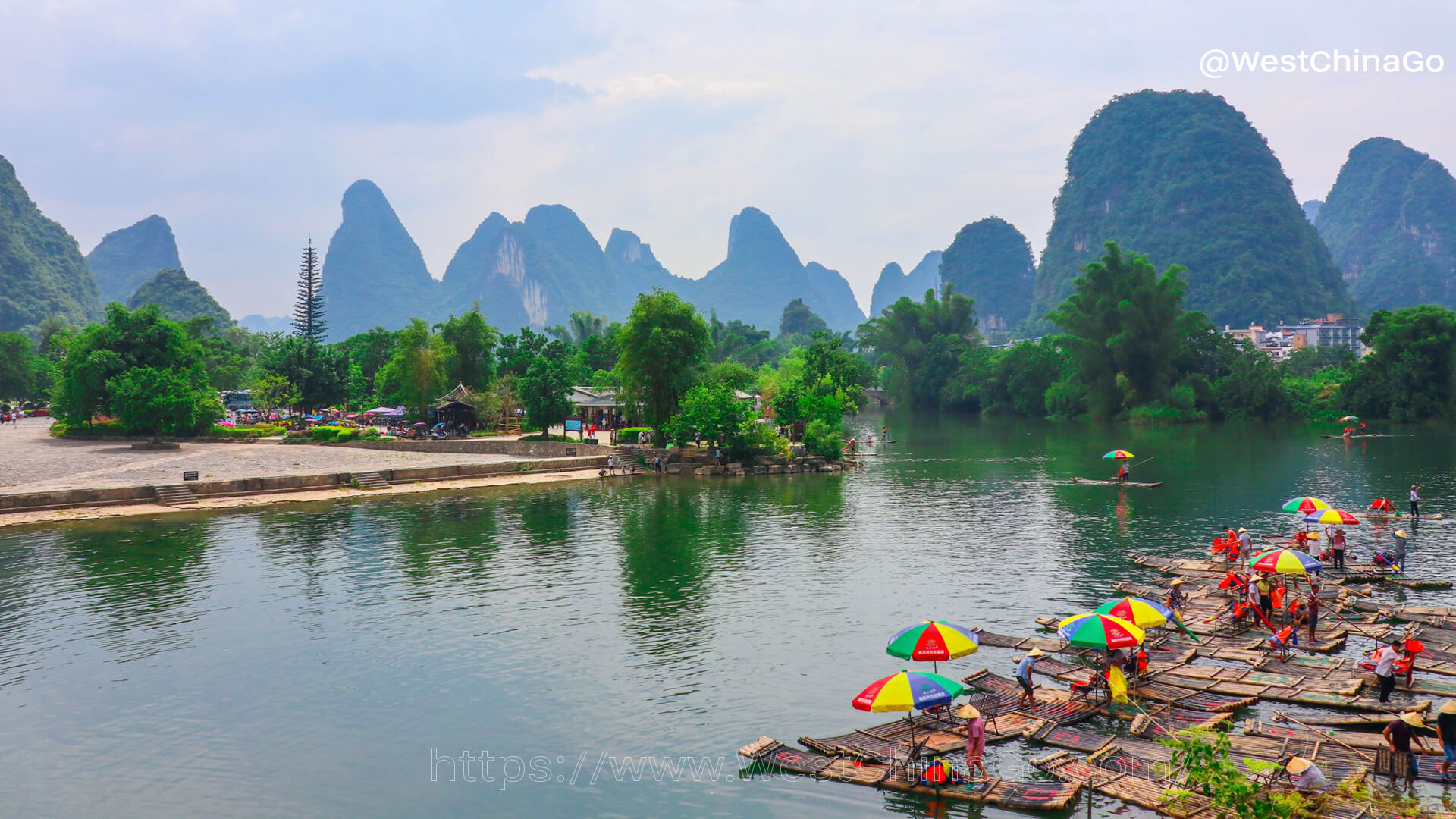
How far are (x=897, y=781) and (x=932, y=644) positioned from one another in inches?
137

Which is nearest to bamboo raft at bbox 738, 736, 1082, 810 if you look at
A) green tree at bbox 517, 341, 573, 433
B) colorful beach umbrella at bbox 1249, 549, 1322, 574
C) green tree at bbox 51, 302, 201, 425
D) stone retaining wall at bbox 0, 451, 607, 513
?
colorful beach umbrella at bbox 1249, 549, 1322, 574

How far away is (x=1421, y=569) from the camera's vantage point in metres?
30.3

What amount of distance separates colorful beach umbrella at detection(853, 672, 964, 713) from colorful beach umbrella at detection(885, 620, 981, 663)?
57.4 inches

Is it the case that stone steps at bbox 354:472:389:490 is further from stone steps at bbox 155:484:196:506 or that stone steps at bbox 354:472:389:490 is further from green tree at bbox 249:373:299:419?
green tree at bbox 249:373:299:419

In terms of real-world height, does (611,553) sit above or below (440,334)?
below

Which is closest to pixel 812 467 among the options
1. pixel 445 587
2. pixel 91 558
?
pixel 445 587

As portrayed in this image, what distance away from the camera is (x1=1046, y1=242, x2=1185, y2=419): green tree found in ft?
336

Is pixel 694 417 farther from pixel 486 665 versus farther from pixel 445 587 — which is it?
pixel 486 665

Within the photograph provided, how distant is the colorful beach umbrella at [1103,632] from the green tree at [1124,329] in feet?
295

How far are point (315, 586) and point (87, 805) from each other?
15.1 meters

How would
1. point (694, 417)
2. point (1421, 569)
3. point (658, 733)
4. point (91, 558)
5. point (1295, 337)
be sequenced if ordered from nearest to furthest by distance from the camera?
1. point (658, 733)
2. point (1421, 569)
3. point (91, 558)
4. point (694, 417)
5. point (1295, 337)

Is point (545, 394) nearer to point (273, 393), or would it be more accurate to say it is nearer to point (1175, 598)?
point (273, 393)

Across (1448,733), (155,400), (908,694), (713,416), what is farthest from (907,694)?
(155,400)

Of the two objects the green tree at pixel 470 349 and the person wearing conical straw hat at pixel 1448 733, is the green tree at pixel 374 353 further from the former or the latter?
the person wearing conical straw hat at pixel 1448 733
